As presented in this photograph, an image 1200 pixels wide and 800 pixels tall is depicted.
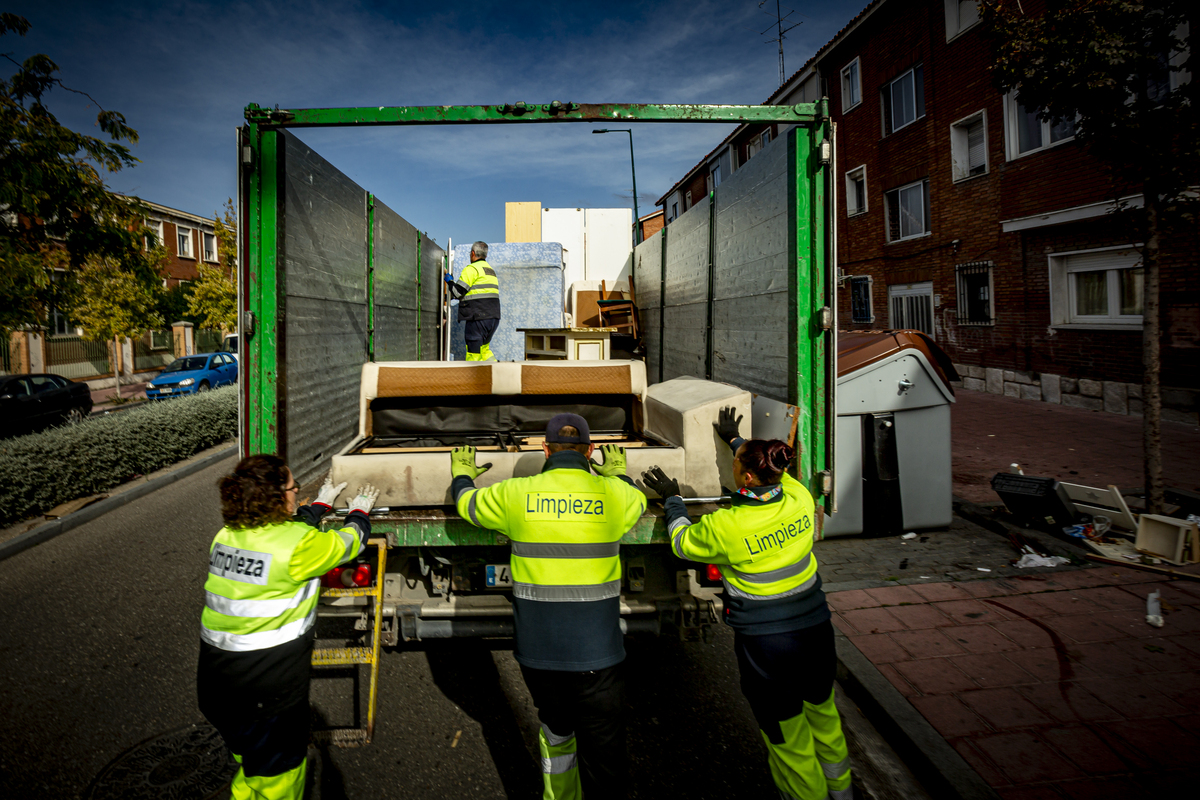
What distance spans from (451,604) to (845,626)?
2.46 meters

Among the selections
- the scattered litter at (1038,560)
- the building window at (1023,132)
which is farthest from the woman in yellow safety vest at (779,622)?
the building window at (1023,132)

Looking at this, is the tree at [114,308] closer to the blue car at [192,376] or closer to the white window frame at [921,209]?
the blue car at [192,376]

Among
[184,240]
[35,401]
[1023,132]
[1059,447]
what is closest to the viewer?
[1059,447]

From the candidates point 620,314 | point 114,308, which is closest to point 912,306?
point 620,314

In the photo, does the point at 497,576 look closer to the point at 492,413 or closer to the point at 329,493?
the point at 329,493

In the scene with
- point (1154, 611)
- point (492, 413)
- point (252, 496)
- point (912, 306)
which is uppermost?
point (912, 306)

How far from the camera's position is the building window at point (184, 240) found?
31.5 meters

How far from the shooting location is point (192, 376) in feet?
63.0

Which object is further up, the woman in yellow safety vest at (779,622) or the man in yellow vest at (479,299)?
the man in yellow vest at (479,299)

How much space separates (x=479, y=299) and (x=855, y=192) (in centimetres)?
1638

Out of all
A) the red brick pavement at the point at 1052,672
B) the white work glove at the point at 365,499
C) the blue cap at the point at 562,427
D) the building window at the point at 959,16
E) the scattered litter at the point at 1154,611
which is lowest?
the red brick pavement at the point at 1052,672

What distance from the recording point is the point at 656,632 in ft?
10.1

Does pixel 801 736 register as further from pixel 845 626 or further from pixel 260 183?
pixel 260 183

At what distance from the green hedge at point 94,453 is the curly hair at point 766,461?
7.80 meters
